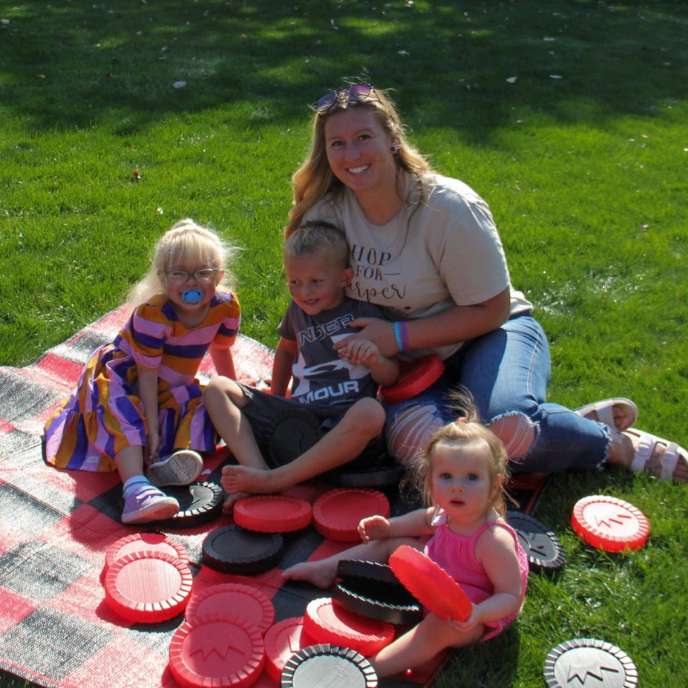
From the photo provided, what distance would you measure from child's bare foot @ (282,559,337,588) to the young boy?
435mm

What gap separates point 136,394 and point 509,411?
4.60ft

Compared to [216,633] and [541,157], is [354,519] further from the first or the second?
[541,157]

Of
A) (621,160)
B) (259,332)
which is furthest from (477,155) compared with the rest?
(259,332)

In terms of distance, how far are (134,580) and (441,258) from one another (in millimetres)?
1528

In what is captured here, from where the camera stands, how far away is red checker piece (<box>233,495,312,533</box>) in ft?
10.6

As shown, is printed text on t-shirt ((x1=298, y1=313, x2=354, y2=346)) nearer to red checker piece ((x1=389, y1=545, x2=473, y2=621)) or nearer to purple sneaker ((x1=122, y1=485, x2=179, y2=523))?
purple sneaker ((x1=122, y1=485, x2=179, y2=523))

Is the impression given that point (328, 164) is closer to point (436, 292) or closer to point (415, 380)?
point (436, 292)

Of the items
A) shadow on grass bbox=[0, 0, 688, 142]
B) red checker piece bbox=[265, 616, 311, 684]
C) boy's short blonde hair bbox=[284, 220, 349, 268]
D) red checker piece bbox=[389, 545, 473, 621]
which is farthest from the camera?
shadow on grass bbox=[0, 0, 688, 142]

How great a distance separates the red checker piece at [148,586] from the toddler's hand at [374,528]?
0.55 m

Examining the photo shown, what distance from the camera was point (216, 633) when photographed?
2.76m

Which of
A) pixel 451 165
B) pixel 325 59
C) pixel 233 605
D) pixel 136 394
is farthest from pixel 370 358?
pixel 325 59

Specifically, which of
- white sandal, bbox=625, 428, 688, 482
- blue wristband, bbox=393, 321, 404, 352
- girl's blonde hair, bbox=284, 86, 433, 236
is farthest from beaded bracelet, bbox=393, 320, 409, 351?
white sandal, bbox=625, 428, 688, 482

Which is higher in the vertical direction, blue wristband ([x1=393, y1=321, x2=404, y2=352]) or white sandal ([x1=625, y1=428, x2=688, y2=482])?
blue wristband ([x1=393, y1=321, x2=404, y2=352])

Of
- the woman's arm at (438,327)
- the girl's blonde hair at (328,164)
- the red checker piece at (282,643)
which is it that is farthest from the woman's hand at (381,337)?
the red checker piece at (282,643)
